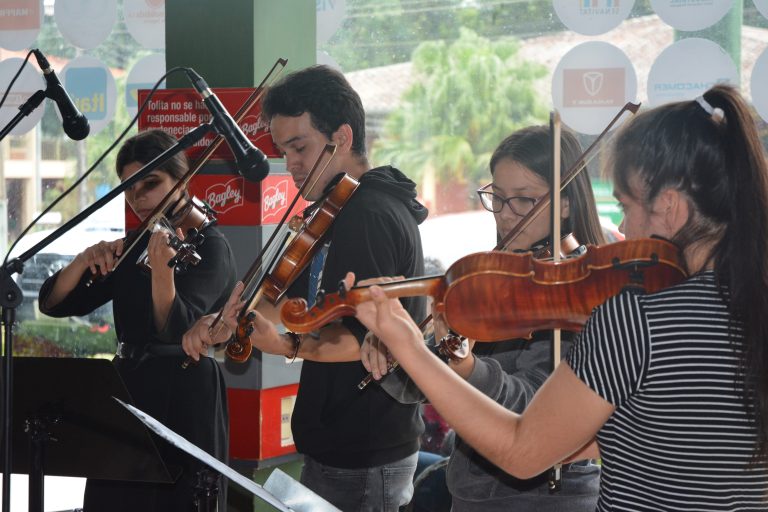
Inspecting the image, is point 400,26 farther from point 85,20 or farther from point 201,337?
point 201,337

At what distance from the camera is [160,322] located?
8.63 ft

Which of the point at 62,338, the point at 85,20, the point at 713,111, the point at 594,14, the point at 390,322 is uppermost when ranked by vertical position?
the point at 713,111

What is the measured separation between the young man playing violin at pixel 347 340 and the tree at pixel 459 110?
1546mm

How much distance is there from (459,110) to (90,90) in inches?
66.1

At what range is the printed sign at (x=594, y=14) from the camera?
331cm

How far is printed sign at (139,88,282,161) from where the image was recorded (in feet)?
10.3

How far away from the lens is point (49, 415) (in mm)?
1975

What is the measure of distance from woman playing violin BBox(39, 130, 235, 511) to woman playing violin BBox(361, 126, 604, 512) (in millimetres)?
840

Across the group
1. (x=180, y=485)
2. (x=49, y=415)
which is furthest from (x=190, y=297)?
(x=49, y=415)

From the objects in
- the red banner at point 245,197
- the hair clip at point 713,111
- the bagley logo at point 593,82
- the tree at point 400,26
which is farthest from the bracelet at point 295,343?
the tree at point 400,26

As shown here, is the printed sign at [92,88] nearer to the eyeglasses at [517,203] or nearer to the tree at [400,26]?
the tree at [400,26]

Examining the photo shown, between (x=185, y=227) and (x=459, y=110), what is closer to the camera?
(x=185, y=227)

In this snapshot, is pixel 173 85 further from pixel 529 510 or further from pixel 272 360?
pixel 529 510

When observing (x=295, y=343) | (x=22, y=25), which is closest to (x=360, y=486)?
(x=295, y=343)
